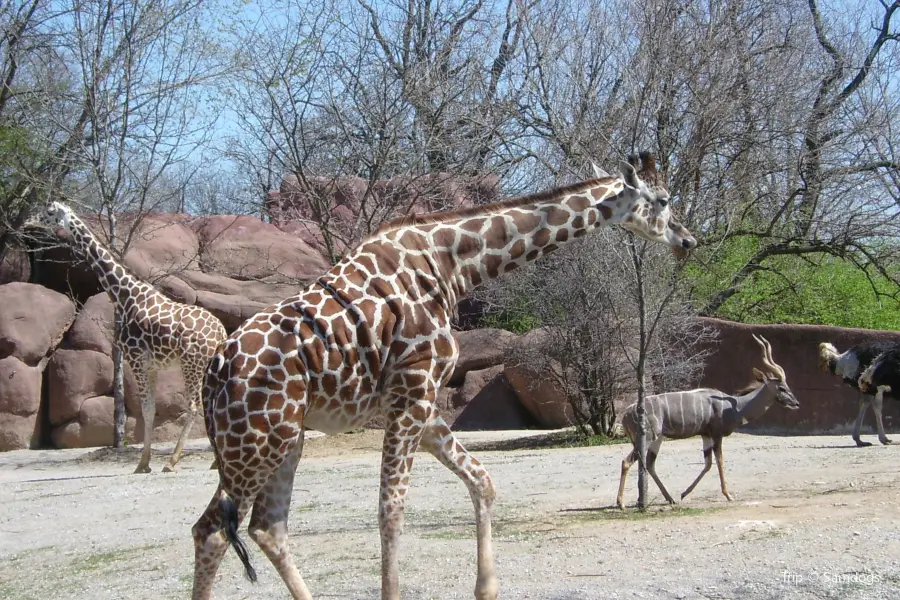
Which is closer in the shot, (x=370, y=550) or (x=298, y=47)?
(x=370, y=550)

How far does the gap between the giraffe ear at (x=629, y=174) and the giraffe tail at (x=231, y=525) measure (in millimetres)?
3433

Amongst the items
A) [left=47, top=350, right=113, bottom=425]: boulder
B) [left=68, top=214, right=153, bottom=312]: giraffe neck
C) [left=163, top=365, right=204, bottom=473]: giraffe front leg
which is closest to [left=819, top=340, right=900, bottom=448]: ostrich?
[left=163, top=365, right=204, bottom=473]: giraffe front leg

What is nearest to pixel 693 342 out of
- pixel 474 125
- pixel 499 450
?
pixel 499 450

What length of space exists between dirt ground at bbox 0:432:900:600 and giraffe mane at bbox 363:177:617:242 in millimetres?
2368

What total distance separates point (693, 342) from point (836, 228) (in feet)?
14.5

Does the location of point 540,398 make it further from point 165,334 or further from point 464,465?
point 464,465

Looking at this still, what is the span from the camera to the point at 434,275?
20.8 feet

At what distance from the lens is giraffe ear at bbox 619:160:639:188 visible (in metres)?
6.84

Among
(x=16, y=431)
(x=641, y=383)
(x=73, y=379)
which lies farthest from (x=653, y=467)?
(x=16, y=431)

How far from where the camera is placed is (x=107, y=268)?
13750 millimetres

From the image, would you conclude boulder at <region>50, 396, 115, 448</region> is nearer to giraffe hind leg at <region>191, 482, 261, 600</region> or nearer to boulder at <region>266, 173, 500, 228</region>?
boulder at <region>266, 173, 500, 228</region>

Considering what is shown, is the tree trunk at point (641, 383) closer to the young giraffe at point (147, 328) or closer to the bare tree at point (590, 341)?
the bare tree at point (590, 341)

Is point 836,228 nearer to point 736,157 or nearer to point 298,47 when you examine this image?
point 736,157

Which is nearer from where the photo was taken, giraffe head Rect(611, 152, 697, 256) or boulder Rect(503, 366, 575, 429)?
giraffe head Rect(611, 152, 697, 256)
